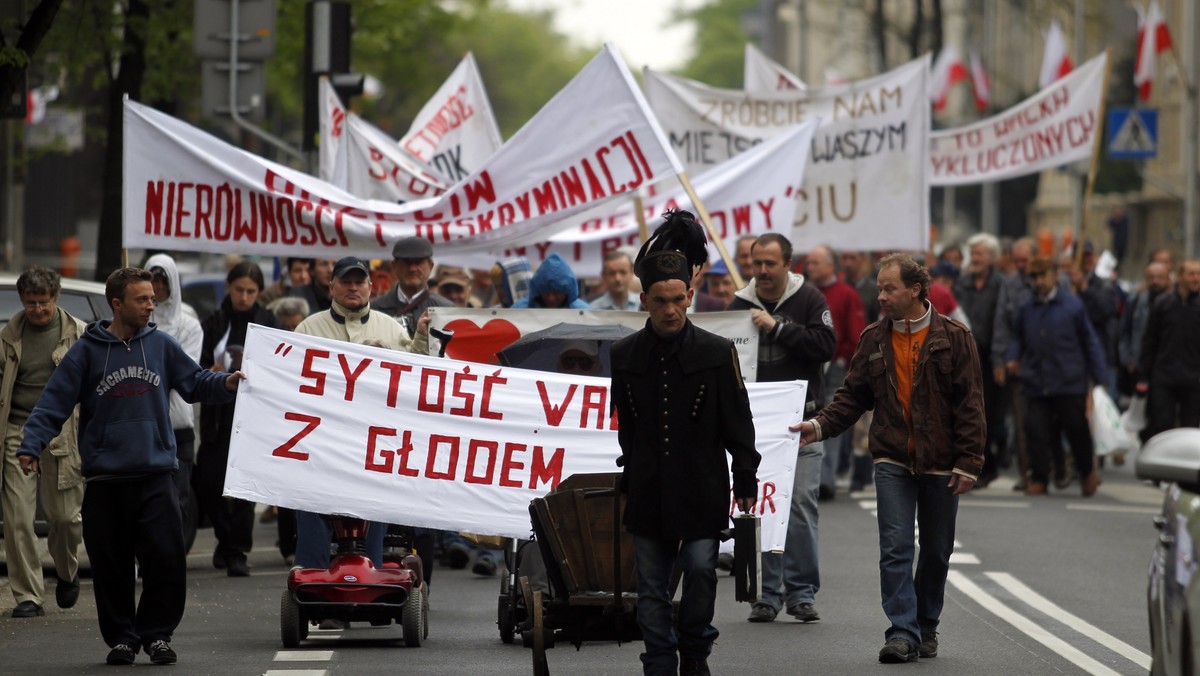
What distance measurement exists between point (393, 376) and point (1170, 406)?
1087cm

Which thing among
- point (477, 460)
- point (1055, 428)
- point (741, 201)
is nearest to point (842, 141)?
point (1055, 428)

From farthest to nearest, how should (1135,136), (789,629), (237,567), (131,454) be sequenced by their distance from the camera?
1. (1135,136)
2. (237,567)
3. (789,629)
4. (131,454)

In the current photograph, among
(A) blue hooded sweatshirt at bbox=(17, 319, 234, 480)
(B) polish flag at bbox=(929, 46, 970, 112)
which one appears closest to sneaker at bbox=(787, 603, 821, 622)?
(A) blue hooded sweatshirt at bbox=(17, 319, 234, 480)

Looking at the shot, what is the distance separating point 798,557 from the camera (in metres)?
10.9

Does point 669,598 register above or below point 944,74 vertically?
below

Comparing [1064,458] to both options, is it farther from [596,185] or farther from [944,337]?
[944,337]

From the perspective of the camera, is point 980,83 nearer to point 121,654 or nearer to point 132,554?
point 132,554

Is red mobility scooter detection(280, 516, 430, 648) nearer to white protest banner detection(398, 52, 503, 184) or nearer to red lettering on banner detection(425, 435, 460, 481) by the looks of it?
red lettering on banner detection(425, 435, 460, 481)

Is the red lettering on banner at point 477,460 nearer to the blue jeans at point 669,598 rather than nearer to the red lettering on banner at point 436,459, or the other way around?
the red lettering on banner at point 436,459

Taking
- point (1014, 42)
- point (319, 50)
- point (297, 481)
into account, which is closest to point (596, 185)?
point (297, 481)

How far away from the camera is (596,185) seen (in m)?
12.8

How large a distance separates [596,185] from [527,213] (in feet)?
1.47

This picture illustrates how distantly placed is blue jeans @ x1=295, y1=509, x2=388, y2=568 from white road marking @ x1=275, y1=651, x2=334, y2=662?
57cm

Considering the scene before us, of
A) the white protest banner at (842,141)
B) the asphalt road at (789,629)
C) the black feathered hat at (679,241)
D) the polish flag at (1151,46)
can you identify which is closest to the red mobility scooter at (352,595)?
the asphalt road at (789,629)
